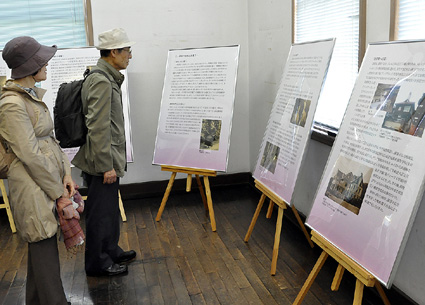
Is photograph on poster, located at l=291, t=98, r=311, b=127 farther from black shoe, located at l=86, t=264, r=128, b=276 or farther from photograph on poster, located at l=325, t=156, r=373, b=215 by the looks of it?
black shoe, located at l=86, t=264, r=128, b=276

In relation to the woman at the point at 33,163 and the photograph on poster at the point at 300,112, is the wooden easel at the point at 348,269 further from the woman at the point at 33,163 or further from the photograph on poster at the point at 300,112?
the woman at the point at 33,163

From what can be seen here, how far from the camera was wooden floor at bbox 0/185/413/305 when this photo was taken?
114 inches

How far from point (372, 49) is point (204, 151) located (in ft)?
6.41

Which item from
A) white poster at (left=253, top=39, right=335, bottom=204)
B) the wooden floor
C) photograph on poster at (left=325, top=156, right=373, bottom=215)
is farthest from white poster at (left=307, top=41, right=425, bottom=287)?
the wooden floor

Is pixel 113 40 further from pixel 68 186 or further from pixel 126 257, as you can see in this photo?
pixel 126 257

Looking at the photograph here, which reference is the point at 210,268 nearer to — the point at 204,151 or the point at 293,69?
the point at 204,151

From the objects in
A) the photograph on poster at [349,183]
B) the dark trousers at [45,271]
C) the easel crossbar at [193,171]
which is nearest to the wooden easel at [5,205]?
the easel crossbar at [193,171]

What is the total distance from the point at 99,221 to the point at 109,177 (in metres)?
0.34

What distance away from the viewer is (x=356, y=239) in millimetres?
2111

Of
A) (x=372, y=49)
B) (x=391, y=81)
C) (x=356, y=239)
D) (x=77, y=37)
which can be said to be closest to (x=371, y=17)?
(x=372, y=49)

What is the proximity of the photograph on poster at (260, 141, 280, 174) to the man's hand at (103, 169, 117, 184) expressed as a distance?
41.5 inches

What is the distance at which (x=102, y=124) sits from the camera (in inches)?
114

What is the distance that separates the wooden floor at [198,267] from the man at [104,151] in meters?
0.21

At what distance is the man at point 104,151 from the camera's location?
290cm
